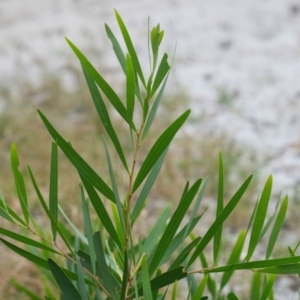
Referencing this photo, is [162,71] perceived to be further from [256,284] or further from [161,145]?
[256,284]

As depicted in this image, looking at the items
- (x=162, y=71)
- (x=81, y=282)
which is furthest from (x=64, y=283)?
(x=162, y=71)

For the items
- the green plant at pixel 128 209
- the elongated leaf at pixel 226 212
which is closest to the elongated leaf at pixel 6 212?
the green plant at pixel 128 209

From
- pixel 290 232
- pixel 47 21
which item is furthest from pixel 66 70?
pixel 290 232

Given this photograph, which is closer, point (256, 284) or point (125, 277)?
point (125, 277)

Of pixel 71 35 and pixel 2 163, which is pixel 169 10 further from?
pixel 2 163

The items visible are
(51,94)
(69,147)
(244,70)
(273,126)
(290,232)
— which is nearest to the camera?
(69,147)
